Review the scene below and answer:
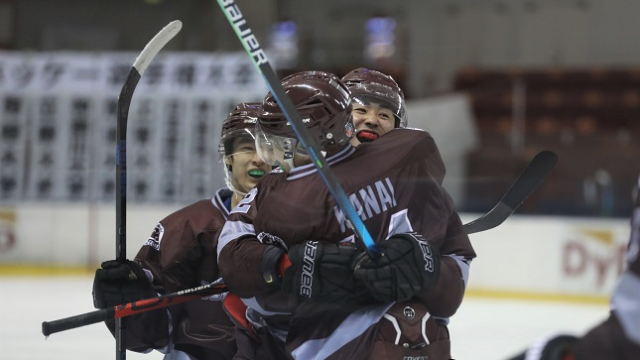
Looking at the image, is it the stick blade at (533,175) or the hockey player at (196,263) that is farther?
the hockey player at (196,263)

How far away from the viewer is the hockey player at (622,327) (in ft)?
3.27

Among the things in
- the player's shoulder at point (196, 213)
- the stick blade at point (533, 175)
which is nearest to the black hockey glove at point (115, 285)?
the player's shoulder at point (196, 213)

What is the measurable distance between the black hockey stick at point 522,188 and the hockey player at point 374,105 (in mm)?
239

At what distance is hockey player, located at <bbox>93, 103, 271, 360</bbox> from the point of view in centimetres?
207

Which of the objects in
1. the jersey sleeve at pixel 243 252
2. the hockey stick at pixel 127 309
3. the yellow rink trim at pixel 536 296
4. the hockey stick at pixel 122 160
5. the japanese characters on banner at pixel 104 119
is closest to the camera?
the jersey sleeve at pixel 243 252

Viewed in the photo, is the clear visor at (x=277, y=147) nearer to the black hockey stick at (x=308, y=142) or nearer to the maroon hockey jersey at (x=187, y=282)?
the black hockey stick at (x=308, y=142)

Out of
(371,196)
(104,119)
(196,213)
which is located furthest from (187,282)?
(104,119)

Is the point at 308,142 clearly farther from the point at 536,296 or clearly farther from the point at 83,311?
the point at 536,296

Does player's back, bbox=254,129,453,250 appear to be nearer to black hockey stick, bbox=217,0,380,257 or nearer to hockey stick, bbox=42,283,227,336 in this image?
black hockey stick, bbox=217,0,380,257

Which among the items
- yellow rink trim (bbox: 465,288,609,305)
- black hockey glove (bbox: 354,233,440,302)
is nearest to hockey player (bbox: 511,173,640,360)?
black hockey glove (bbox: 354,233,440,302)

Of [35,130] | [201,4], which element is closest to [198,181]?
[35,130]

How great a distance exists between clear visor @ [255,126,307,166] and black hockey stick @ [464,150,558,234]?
1.44 ft

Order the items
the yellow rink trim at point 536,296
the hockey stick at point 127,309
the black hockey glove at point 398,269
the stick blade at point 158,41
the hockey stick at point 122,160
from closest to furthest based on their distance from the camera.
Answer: the black hockey glove at point 398,269
the hockey stick at point 127,309
the stick blade at point 158,41
the hockey stick at point 122,160
the yellow rink trim at point 536,296

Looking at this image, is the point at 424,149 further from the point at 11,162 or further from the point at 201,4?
the point at 201,4
